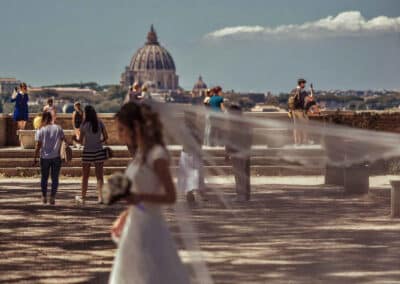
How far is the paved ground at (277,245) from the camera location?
25.3ft

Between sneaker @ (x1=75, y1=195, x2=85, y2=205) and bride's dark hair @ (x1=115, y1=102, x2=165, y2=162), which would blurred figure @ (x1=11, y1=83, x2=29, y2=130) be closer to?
sneaker @ (x1=75, y1=195, x2=85, y2=205)

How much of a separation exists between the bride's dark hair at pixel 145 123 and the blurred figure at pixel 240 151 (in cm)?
119

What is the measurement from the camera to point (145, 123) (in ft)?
19.7

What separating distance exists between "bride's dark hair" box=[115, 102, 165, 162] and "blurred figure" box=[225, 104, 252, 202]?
1.19 m

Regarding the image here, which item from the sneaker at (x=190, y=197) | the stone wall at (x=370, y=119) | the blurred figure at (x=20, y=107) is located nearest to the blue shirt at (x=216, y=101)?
the sneaker at (x=190, y=197)

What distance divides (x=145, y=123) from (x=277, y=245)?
310 centimetres

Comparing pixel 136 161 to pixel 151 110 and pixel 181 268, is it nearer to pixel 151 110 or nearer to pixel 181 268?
pixel 151 110

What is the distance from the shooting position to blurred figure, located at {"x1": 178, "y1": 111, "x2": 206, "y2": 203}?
7.04 meters

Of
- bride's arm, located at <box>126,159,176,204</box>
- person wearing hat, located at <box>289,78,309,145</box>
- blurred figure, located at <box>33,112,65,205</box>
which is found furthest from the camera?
person wearing hat, located at <box>289,78,309,145</box>

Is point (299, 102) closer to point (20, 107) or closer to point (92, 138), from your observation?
point (92, 138)

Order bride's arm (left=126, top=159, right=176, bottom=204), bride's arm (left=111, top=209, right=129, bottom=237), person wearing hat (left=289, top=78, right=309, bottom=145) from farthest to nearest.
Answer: person wearing hat (left=289, top=78, right=309, bottom=145) < bride's arm (left=111, top=209, right=129, bottom=237) < bride's arm (left=126, top=159, right=176, bottom=204)

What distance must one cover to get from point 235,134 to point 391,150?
1089mm

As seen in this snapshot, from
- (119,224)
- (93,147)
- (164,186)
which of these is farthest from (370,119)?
(164,186)

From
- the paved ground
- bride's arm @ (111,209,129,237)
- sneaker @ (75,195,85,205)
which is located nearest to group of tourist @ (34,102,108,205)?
sneaker @ (75,195,85,205)
